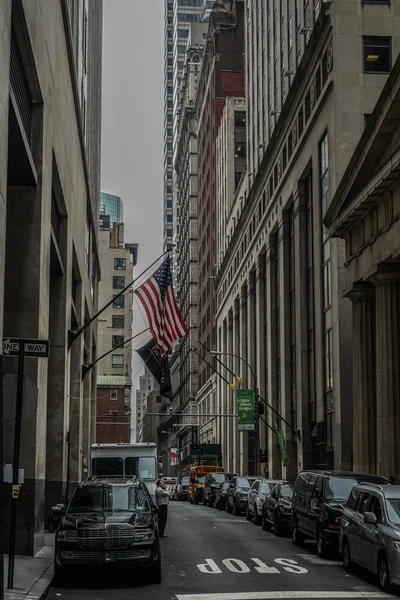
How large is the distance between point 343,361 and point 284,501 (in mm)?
11942

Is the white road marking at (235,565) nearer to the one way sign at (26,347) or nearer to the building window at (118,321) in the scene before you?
the one way sign at (26,347)

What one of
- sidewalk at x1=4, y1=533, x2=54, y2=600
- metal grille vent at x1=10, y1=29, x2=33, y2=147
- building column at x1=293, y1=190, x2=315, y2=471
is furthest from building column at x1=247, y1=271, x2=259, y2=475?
metal grille vent at x1=10, y1=29, x2=33, y2=147

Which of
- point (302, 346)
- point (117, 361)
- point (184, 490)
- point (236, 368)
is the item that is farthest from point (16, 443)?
point (117, 361)

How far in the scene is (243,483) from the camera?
40.4 metres

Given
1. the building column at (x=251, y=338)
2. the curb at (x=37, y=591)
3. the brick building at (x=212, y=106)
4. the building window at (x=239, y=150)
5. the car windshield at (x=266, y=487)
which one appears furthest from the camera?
the brick building at (x=212, y=106)

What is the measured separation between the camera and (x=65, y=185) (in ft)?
92.3

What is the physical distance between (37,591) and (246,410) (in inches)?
1418

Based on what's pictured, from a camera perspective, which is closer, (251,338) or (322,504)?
(322,504)

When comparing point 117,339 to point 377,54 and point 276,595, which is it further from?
point 276,595

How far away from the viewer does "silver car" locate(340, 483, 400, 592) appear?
1476 cm

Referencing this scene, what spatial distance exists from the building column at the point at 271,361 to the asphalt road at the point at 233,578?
30.1 m

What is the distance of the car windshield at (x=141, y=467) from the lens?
2850cm

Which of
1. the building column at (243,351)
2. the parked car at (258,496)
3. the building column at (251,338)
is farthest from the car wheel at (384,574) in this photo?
the building column at (243,351)

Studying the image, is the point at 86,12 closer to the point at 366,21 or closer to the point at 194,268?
the point at 366,21
